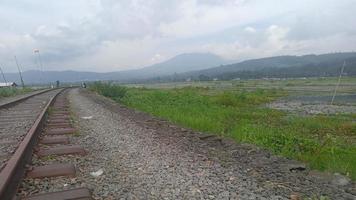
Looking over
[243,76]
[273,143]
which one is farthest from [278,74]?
[273,143]

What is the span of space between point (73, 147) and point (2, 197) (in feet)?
9.06

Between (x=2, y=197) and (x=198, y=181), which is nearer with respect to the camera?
(x=2, y=197)

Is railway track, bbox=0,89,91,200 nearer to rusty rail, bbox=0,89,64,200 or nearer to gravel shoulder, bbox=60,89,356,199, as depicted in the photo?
rusty rail, bbox=0,89,64,200

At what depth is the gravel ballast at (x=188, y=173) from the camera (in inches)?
154

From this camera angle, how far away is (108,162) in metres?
5.25

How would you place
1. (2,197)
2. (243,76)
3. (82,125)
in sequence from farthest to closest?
(243,76) → (82,125) → (2,197)

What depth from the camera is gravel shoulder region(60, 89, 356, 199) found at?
12.9 ft

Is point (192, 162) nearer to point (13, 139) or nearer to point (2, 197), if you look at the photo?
point (2, 197)

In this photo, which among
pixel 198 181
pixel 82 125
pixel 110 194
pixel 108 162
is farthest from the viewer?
pixel 82 125

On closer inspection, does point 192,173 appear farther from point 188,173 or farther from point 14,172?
point 14,172

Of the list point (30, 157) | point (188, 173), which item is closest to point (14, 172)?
point (30, 157)

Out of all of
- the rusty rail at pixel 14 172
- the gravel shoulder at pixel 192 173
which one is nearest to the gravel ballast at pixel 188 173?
the gravel shoulder at pixel 192 173

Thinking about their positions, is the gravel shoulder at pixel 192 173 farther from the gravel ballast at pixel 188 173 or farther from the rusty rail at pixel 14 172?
the rusty rail at pixel 14 172

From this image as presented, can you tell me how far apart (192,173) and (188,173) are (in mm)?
56
